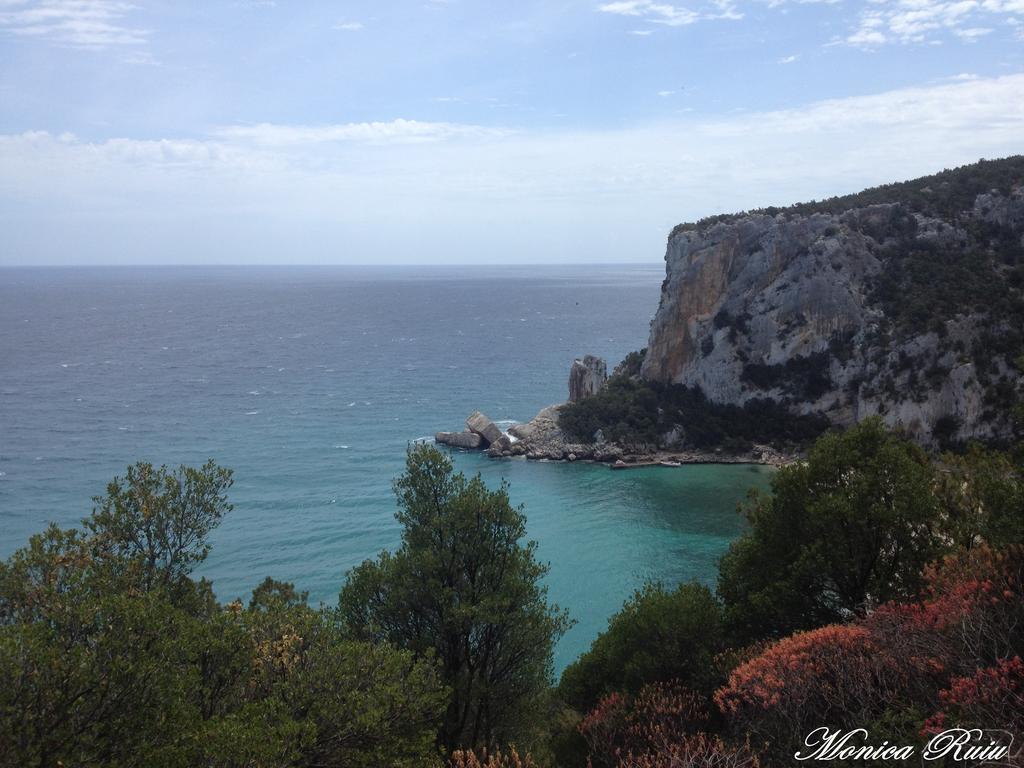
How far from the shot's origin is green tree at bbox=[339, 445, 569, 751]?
1472cm

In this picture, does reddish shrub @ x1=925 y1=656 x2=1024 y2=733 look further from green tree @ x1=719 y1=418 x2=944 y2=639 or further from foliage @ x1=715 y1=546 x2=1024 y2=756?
green tree @ x1=719 y1=418 x2=944 y2=639

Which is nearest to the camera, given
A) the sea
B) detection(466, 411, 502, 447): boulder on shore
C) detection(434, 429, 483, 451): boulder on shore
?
the sea

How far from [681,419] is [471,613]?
155 feet

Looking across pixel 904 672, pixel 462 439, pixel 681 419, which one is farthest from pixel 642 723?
pixel 681 419

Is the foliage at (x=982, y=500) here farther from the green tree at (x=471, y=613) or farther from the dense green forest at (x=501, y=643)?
the green tree at (x=471, y=613)

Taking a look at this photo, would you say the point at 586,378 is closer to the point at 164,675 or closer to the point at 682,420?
the point at 682,420

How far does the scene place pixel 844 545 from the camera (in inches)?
666

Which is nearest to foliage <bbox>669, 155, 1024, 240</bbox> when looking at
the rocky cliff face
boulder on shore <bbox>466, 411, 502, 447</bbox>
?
the rocky cliff face

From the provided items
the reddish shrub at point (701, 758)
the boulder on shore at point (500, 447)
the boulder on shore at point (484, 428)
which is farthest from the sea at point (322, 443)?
the reddish shrub at point (701, 758)

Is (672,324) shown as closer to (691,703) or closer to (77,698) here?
(691,703)

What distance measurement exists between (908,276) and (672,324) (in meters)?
18.6

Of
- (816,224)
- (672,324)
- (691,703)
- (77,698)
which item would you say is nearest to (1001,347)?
(816,224)

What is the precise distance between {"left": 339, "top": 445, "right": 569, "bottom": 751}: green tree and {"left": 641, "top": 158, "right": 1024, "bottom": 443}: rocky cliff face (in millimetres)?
43773

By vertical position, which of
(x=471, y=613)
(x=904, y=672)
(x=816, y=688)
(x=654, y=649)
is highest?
(x=904, y=672)
